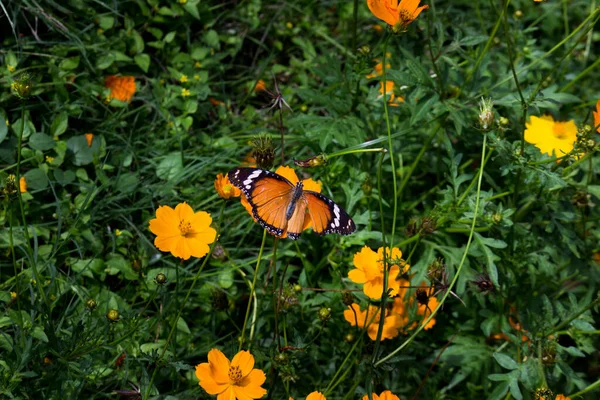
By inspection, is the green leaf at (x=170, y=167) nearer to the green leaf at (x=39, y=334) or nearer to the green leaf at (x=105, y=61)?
the green leaf at (x=105, y=61)

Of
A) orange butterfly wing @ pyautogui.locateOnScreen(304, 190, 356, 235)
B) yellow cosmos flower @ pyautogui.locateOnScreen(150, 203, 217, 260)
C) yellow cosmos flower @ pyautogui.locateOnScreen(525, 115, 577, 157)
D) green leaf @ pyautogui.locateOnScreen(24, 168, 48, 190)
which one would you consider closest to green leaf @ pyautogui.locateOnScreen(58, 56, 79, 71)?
green leaf @ pyautogui.locateOnScreen(24, 168, 48, 190)

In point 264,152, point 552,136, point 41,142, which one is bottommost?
point 41,142

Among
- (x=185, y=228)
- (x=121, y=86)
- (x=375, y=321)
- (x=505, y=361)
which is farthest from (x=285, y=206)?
(x=121, y=86)

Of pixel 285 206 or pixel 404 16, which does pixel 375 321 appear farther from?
pixel 404 16

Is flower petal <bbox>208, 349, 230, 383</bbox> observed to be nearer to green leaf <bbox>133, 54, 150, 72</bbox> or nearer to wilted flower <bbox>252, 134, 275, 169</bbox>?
wilted flower <bbox>252, 134, 275, 169</bbox>

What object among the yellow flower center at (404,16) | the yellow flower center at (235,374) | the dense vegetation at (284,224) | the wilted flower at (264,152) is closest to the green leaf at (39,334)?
the dense vegetation at (284,224)

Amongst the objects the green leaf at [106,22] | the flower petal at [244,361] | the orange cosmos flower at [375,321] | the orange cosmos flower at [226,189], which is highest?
the orange cosmos flower at [226,189]
